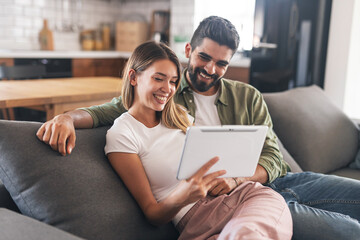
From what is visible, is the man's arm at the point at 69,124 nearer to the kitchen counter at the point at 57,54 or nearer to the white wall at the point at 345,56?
the white wall at the point at 345,56

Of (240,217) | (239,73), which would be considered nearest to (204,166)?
(240,217)

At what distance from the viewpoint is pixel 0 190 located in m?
1.20

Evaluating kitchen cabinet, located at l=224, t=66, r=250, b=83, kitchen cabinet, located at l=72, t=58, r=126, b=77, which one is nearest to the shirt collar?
kitchen cabinet, located at l=224, t=66, r=250, b=83

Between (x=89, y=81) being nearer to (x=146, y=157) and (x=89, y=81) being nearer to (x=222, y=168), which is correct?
(x=146, y=157)

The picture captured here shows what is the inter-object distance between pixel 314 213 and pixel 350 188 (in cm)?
32

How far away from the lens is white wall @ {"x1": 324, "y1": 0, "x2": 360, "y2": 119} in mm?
3443

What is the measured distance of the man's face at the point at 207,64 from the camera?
5.40 feet

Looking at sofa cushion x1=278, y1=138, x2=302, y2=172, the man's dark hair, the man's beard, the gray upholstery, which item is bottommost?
sofa cushion x1=278, y1=138, x2=302, y2=172

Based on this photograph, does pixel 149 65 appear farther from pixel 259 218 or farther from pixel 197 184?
pixel 259 218

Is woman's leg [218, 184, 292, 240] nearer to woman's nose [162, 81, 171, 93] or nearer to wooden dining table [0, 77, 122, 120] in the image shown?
woman's nose [162, 81, 171, 93]

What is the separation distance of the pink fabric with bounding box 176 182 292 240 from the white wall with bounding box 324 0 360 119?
256 centimetres

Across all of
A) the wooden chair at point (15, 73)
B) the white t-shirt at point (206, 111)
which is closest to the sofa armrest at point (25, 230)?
the white t-shirt at point (206, 111)

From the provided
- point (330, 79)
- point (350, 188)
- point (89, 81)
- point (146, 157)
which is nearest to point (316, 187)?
point (350, 188)

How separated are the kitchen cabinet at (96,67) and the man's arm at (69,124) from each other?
3151 mm
